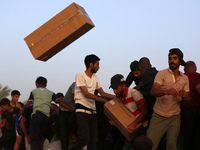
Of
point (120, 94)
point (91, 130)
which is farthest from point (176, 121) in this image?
Answer: point (91, 130)

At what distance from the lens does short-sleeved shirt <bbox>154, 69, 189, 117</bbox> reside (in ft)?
17.2

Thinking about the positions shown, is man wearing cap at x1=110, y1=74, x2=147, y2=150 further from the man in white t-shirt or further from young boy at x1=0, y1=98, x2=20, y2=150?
young boy at x1=0, y1=98, x2=20, y2=150

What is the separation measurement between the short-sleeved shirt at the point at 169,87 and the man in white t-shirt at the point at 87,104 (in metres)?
1.36

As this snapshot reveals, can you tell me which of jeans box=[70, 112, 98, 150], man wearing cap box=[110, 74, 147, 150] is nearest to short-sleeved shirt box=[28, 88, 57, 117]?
jeans box=[70, 112, 98, 150]

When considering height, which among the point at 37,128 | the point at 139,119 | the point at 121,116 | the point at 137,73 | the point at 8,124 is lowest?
the point at 139,119

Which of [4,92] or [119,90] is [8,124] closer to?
[119,90]

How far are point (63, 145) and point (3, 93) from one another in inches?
665

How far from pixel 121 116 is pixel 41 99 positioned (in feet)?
8.41

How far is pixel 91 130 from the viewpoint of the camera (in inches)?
255

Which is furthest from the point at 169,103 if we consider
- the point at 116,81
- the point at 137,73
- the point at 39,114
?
the point at 39,114

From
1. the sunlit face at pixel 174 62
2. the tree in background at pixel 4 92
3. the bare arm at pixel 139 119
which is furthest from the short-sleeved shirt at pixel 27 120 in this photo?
the tree in background at pixel 4 92

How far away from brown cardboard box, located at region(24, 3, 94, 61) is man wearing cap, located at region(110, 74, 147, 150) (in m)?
1.20

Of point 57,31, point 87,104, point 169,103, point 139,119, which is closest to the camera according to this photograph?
point 169,103

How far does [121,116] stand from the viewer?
18.3 ft
